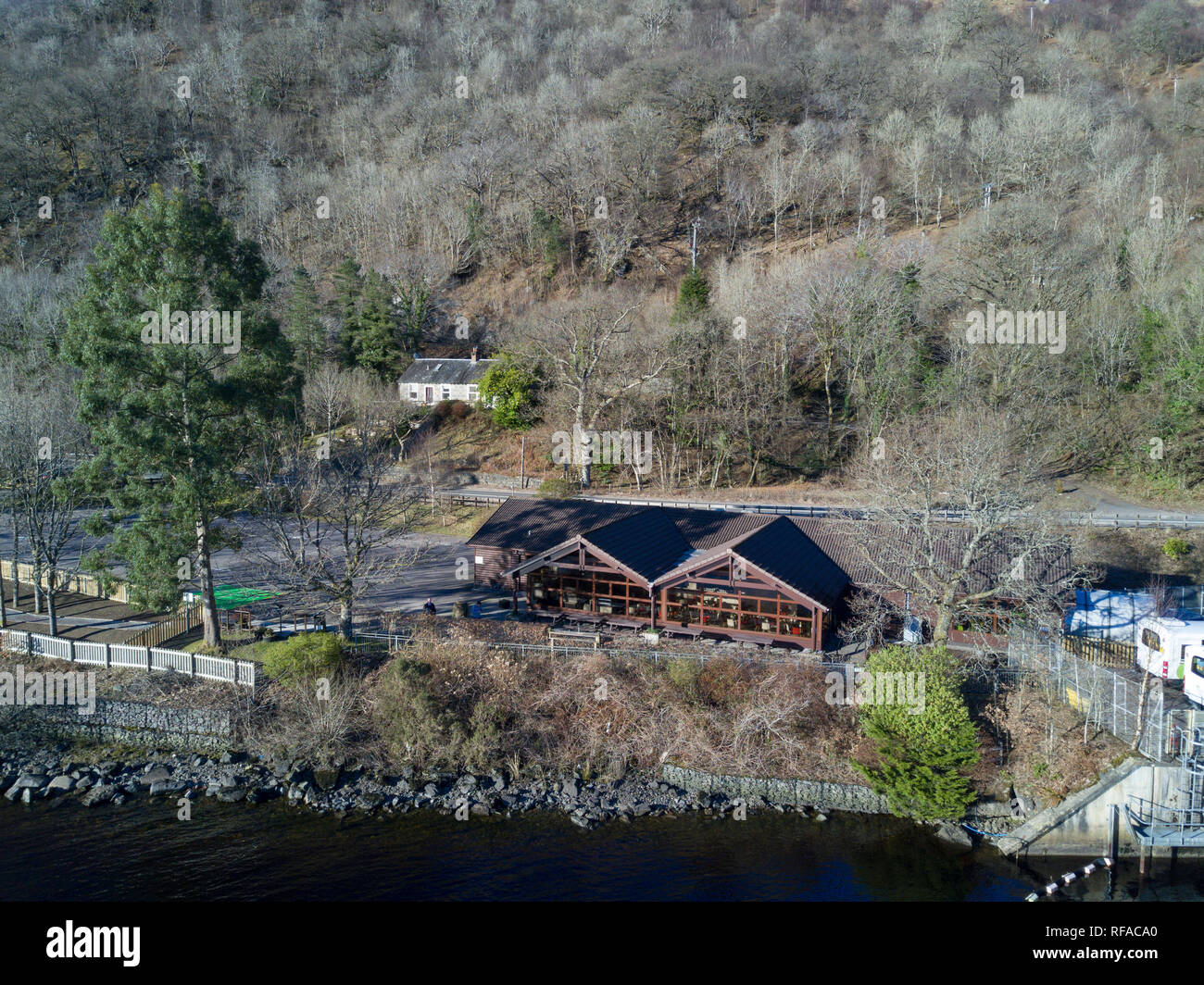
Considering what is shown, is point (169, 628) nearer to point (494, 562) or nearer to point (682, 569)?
point (494, 562)

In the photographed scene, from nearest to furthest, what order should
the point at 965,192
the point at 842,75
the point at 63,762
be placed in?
1. the point at 63,762
2. the point at 965,192
3. the point at 842,75

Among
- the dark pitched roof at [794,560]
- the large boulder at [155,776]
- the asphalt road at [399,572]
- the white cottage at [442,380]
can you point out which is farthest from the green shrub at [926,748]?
the white cottage at [442,380]

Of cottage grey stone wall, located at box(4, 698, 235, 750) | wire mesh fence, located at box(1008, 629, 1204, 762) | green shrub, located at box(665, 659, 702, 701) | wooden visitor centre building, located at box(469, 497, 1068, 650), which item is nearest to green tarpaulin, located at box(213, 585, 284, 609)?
cottage grey stone wall, located at box(4, 698, 235, 750)

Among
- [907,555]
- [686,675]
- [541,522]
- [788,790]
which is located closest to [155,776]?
[686,675]

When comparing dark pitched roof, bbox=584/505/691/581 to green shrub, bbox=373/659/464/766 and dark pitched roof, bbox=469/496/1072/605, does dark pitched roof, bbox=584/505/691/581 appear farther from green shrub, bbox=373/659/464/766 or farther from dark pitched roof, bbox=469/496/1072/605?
green shrub, bbox=373/659/464/766

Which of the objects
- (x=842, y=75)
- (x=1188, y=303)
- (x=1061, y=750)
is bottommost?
(x=1061, y=750)

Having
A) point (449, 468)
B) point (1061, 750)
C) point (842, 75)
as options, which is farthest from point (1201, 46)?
point (1061, 750)
